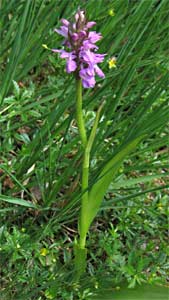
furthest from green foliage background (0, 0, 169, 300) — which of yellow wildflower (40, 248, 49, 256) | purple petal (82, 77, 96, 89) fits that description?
purple petal (82, 77, 96, 89)

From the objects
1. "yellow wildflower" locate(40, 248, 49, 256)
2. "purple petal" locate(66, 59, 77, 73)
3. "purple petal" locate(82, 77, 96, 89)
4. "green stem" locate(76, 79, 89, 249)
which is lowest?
"yellow wildflower" locate(40, 248, 49, 256)

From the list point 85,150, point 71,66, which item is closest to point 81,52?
point 71,66

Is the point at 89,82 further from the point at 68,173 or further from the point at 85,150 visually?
the point at 68,173

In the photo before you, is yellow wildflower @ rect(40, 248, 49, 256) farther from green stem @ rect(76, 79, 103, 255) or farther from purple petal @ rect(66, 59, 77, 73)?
purple petal @ rect(66, 59, 77, 73)

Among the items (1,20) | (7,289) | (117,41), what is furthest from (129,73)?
(7,289)

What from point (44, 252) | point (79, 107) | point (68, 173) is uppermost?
point (79, 107)

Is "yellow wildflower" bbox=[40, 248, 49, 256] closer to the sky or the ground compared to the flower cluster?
closer to the ground

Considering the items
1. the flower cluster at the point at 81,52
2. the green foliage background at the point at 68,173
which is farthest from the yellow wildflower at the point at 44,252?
the flower cluster at the point at 81,52

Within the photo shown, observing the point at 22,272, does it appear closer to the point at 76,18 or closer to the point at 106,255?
the point at 106,255
